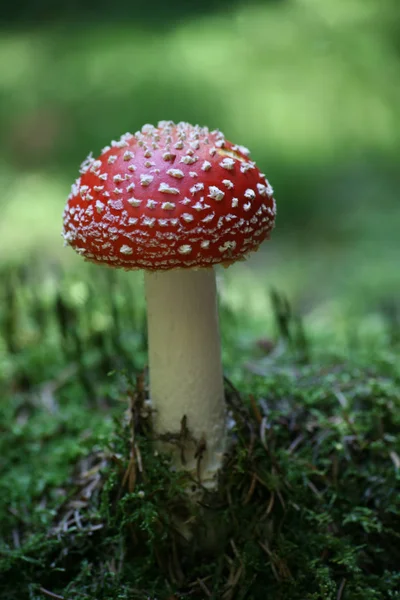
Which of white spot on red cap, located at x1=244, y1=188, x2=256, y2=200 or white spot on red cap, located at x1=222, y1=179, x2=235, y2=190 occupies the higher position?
white spot on red cap, located at x1=222, y1=179, x2=235, y2=190

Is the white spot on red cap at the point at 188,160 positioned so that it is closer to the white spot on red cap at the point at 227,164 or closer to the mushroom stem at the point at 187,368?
the white spot on red cap at the point at 227,164

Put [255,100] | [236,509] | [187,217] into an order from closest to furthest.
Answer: [187,217]
[236,509]
[255,100]

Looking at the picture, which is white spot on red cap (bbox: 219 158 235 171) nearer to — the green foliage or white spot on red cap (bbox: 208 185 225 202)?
white spot on red cap (bbox: 208 185 225 202)

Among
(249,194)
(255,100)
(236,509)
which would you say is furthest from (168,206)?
(255,100)

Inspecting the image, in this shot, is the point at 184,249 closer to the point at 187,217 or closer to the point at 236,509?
the point at 187,217

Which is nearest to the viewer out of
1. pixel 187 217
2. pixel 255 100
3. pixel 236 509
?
pixel 187 217

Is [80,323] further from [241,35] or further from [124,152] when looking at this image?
[241,35]

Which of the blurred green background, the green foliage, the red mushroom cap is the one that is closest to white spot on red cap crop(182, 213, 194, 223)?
the red mushroom cap

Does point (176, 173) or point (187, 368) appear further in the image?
point (187, 368)
